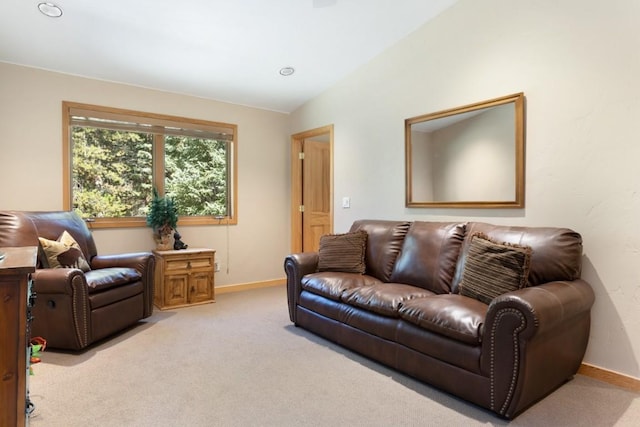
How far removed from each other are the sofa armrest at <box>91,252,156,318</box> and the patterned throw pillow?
216 mm

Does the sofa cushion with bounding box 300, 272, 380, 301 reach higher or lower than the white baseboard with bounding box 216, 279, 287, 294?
higher

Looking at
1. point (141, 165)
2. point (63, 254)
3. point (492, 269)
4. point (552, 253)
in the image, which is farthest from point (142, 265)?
point (552, 253)

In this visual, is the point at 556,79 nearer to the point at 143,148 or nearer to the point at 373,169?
the point at 373,169

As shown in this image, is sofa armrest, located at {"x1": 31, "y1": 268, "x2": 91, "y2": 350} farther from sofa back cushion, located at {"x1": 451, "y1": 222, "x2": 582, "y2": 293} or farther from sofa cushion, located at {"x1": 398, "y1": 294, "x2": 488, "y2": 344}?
sofa back cushion, located at {"x1": 451, "y1": 222, "x2": 582, "y2": 293}

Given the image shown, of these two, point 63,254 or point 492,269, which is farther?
point 63,254

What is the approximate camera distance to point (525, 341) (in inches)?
71.5

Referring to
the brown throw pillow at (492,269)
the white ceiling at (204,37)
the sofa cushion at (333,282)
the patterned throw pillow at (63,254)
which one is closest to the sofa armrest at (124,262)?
the patterned throw pillow at (63,254)

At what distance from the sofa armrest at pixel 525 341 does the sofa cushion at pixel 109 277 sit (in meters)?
2.76

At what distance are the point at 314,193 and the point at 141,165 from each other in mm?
2229

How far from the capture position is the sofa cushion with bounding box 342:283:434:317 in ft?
8.26

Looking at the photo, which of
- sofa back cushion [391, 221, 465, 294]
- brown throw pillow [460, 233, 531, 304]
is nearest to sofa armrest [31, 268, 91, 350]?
sofa back cushion [391, 221, 465, 294]

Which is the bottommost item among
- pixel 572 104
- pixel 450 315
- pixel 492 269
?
pixel 450 315

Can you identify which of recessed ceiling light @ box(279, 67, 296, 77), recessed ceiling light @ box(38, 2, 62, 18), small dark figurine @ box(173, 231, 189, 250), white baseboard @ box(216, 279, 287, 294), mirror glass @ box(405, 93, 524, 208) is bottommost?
white baseboard @ box(216, 279, 287, 294)

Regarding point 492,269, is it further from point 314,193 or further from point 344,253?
point 314,193
